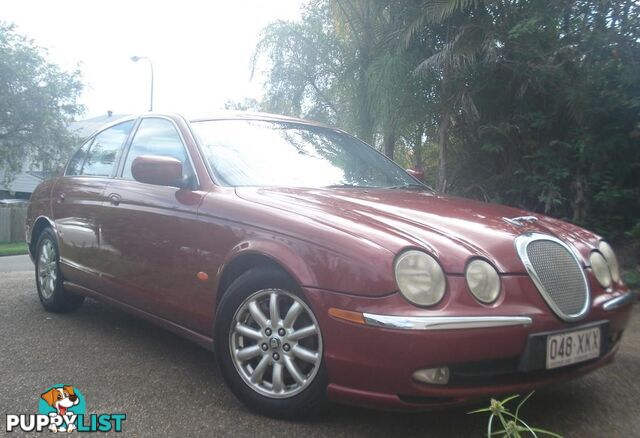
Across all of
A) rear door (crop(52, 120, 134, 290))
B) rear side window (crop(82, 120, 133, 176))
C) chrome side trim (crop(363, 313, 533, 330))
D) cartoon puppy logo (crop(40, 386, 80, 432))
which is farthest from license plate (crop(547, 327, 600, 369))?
rear side window (crop(82, 120, 133, 176))

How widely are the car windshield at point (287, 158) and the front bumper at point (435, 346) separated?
3.67 feet

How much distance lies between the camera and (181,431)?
2613 mm

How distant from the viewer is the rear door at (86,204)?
165 inches

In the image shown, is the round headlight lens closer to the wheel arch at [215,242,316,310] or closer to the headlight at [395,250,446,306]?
the headlight at [395,250,446,306]

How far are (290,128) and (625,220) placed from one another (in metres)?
4.83

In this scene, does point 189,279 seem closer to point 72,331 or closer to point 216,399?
point 216,399

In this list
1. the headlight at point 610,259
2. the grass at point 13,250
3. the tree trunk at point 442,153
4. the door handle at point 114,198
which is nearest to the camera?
the headlight at point 610,259

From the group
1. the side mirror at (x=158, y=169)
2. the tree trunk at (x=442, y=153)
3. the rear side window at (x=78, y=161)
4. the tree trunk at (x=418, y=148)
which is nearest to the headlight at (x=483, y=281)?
the side mirror at (x=158, y=169)

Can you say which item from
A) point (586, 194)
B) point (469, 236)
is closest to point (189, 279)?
point (469, 236)

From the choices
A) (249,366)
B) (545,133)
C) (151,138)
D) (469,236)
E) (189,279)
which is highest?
(545,133)

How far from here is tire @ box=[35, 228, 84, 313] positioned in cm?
479

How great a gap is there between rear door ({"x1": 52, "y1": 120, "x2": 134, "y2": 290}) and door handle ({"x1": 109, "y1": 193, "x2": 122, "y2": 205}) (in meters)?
0.11

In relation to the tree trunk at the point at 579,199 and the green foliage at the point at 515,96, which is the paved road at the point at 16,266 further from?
the tree trunk at the point at 579,199

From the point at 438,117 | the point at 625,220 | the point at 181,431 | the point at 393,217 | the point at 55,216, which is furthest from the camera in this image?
the point at 438,117
